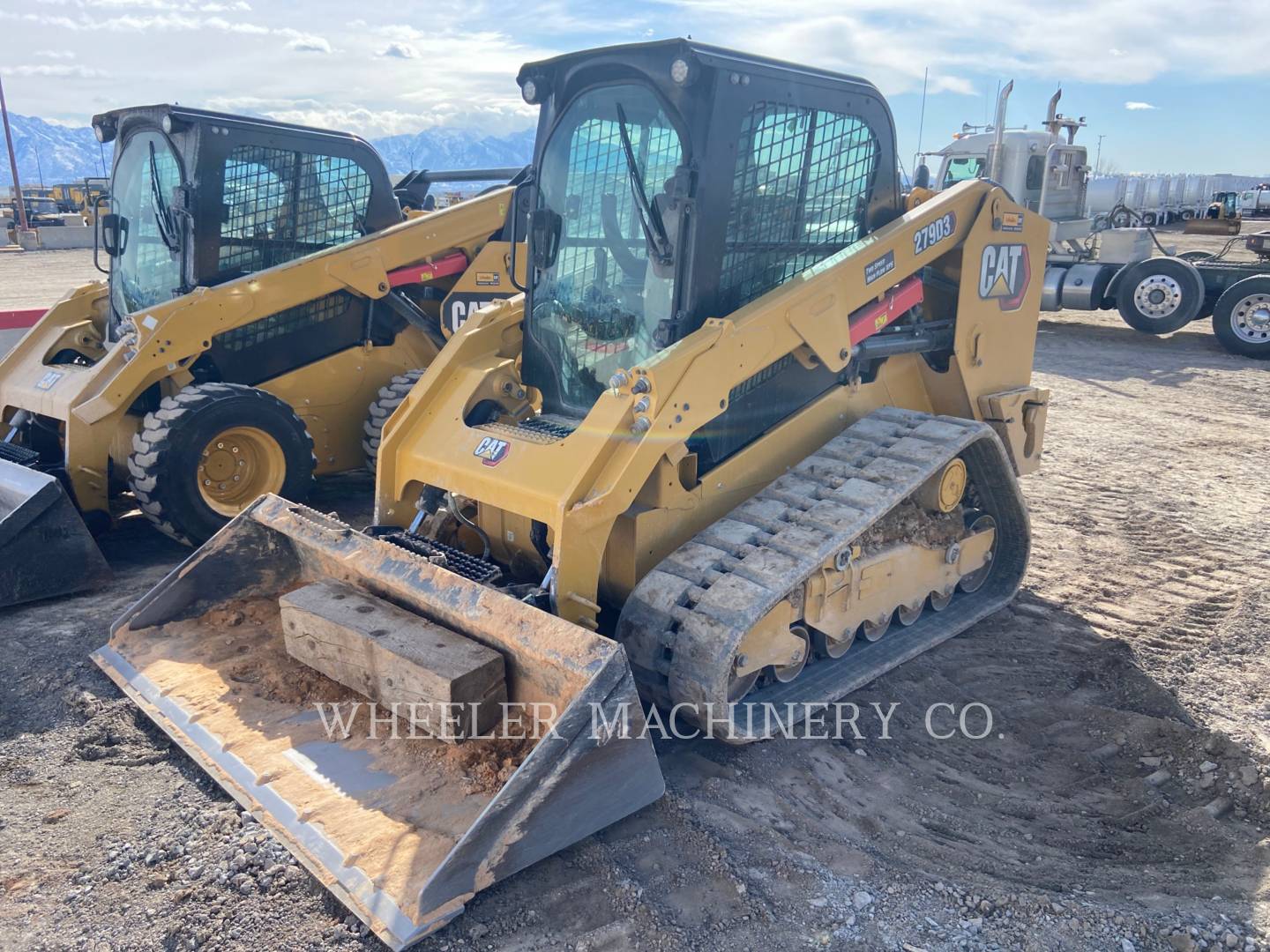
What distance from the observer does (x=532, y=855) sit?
290 centimetres

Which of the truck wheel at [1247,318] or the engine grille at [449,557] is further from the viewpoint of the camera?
the truck wheel at [1247,318]

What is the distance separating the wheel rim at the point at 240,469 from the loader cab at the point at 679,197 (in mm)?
2234

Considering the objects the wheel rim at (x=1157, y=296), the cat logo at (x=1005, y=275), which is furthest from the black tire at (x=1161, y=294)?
the cat logo at (x=1005, y=275)

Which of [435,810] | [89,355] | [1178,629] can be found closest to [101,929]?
[435,810]

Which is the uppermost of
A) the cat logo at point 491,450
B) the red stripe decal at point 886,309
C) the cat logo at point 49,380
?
the red stripe decal at point 886,309

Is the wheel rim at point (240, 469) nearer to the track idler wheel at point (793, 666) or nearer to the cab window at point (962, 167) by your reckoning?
the track idler wheel at point (793, 666)

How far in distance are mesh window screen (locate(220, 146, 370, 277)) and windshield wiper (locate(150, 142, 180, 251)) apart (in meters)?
0.31

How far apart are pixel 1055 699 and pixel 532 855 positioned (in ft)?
8.37

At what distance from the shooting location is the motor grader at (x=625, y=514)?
10.3 ft

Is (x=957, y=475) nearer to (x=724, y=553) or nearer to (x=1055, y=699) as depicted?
(x=1055, y=699)

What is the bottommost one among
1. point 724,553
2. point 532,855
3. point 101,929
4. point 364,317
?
point 101,929

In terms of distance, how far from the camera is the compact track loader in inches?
224

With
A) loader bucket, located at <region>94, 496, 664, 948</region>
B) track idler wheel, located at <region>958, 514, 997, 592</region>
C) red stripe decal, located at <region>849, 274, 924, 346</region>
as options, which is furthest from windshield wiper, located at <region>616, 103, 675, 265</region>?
track idler wheel, located at <region>958, 514, 997, 592</region>

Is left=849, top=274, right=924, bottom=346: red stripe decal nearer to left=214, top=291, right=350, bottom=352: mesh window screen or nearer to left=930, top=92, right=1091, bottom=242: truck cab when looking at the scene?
left=214, top=291, right=350, bottom=352: mesh window screen
